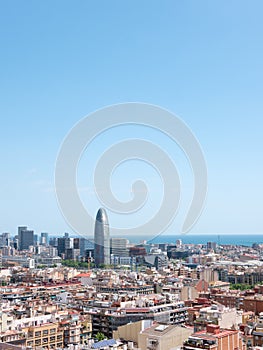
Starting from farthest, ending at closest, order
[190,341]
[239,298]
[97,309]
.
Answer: [239,298] → [97,309] → [190,341]

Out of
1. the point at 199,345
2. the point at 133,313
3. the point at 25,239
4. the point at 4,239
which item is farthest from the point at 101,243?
the point at 199,345

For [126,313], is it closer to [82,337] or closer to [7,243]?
[82,337]

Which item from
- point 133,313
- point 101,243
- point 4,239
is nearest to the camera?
point 133,313

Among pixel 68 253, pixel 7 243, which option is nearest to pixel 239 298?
pixel 68 253

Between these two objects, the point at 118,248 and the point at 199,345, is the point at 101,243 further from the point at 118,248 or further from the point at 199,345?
the point at 199,345

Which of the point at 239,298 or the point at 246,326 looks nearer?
the point at 246,326

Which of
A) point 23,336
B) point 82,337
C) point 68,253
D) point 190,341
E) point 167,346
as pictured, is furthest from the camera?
point 68,253
